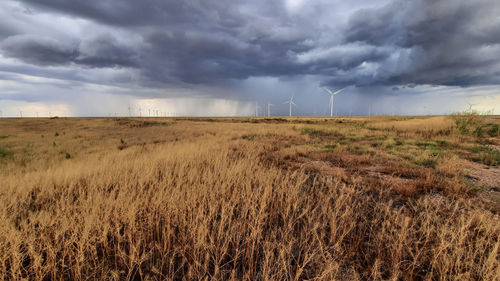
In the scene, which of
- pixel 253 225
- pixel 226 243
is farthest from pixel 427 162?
pixel 226 243

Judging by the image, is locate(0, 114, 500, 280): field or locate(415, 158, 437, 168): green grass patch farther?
locate(415, 158, 437, 168): green grass patch

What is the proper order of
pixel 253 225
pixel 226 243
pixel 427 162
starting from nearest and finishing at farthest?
pixel 226 243 → pixel 253 225 → pixel 427 162

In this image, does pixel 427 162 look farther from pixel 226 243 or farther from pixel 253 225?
pixel 226 243

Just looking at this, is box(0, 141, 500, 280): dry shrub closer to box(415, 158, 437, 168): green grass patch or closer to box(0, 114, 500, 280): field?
box(0, 114, 500, 280): field

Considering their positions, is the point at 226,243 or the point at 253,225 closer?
the point at 226,243

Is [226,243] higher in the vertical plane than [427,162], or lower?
lower

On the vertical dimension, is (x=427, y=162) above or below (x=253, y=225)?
above

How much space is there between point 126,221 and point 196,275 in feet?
5.77

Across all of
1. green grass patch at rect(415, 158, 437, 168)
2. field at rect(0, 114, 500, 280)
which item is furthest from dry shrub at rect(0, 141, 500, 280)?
green grass patch at rect(415, 158, 437, 168)

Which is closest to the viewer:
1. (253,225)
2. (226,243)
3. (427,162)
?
(226,243)

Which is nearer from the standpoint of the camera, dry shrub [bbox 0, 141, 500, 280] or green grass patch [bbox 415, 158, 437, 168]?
dry shrub [bbox 0, 141, 500, 280]

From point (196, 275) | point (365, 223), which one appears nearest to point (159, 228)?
point (196, 275)

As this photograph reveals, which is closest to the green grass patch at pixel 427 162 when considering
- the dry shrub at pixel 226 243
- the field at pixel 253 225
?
the field at pixel 253 225

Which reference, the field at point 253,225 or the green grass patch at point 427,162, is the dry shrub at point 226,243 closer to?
the field at point 253,225
